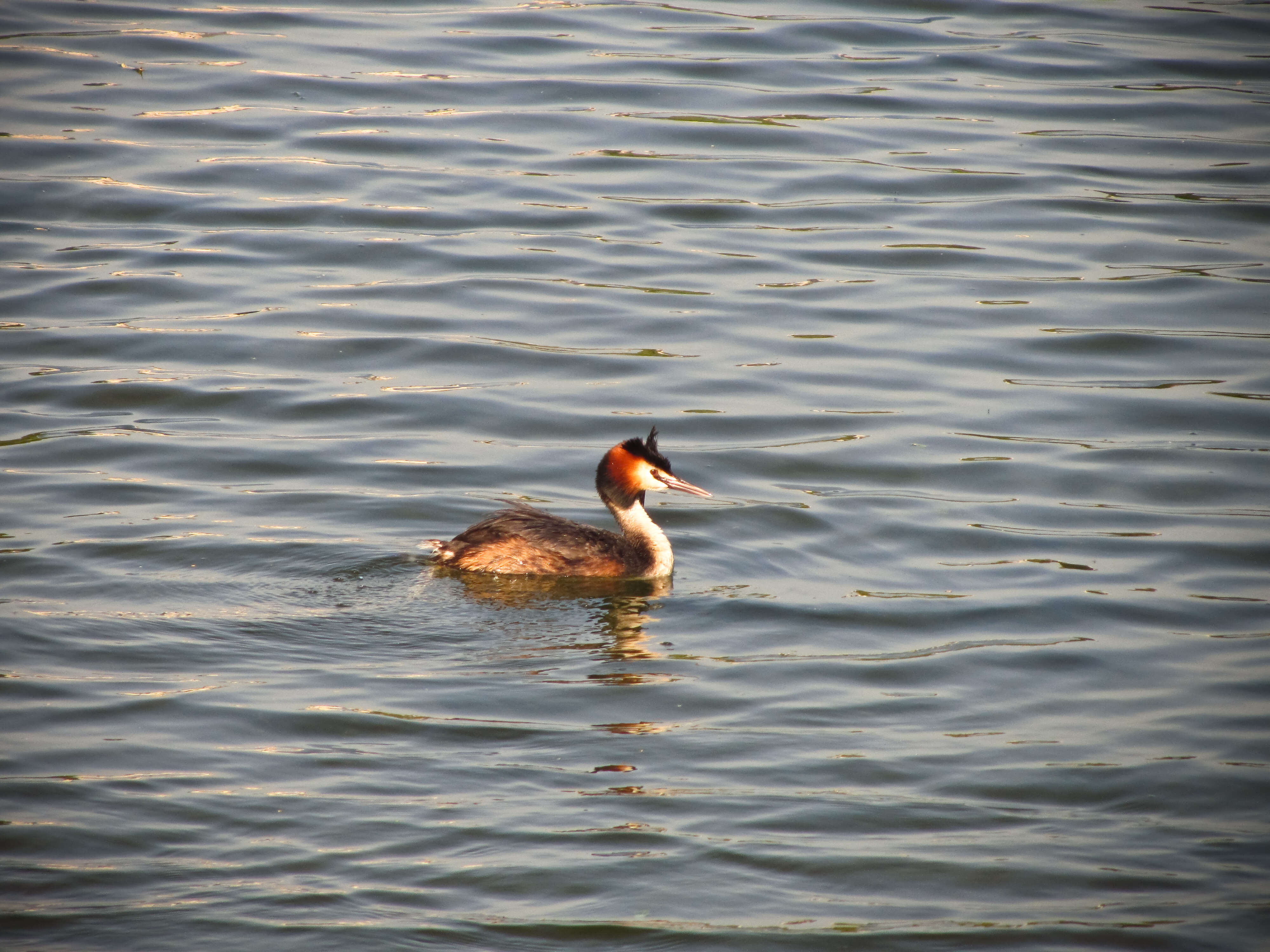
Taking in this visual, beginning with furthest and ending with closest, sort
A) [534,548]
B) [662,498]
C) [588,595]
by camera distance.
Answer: [662,498], [588,595], [534,548]

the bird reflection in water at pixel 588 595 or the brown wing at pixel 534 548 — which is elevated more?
the brown wing at pixel 534 548

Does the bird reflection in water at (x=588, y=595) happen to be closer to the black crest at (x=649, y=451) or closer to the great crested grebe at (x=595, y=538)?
the great crested grebe at (x=595, y=538)

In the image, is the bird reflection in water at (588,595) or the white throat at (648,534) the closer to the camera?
the bird reflection in water at (588,595)

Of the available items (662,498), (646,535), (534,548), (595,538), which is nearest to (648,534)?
(646,535)

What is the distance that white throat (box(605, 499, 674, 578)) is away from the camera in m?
8.29

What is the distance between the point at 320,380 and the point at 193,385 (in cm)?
85

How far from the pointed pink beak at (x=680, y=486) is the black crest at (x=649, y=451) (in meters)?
0.06

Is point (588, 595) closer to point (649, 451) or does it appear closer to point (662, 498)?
point (649, 451)

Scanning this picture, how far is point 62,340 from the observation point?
10.8m

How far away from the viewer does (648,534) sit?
836 cm

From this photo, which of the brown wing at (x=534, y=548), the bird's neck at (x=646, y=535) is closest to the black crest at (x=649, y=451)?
the bird's neck at (x=646, y=535)

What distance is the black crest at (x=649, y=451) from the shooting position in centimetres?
831

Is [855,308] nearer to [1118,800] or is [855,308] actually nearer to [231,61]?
[1118,800]

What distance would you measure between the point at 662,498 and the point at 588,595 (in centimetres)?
154
